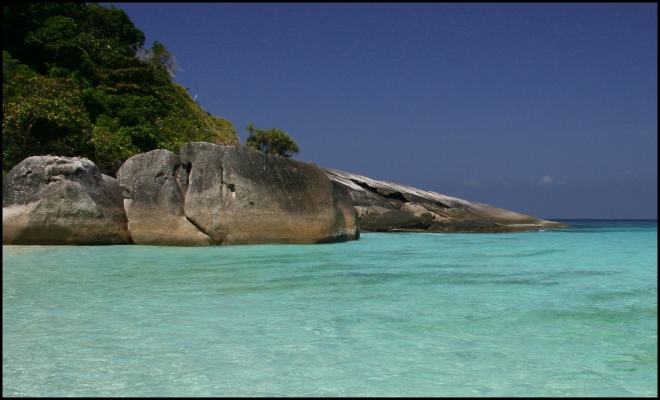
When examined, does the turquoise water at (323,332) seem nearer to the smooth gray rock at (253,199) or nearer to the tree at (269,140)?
the smooth gray rock at (253,199)

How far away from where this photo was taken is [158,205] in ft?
35.3

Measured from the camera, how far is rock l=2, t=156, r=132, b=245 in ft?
32.8

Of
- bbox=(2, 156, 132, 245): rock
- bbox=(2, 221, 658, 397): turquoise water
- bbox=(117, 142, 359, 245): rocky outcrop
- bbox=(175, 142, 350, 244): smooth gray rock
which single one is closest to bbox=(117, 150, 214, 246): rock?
bbox=(117, 142, 359, 245): rocky outcrop

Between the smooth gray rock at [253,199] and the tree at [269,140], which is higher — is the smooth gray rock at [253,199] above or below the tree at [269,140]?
below

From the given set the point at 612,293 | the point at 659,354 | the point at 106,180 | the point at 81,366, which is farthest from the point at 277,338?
the point at 106,180

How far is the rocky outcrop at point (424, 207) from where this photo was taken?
20.9 metres

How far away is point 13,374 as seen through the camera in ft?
8.66

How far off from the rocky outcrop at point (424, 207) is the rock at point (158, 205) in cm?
1020

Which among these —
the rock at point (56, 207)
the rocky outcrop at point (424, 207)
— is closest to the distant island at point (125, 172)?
the rock at point (56, 207)

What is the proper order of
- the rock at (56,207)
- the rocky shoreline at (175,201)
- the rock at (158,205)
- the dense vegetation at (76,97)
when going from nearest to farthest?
the rock at (56,207) → the rocky shoreline at (175,201) → the rock at (158,205) → the dense vegetation at (76,97)

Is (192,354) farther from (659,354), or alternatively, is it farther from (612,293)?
(612,293)

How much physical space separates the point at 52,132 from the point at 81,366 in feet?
45.1

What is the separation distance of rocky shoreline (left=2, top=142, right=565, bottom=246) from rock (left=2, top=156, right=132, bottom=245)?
0.02 m

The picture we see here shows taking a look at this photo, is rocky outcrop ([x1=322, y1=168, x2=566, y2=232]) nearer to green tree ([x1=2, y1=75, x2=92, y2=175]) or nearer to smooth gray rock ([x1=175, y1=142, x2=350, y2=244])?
smooth gray rock ([x1=175, y1=142, x2=350, y2=244])
